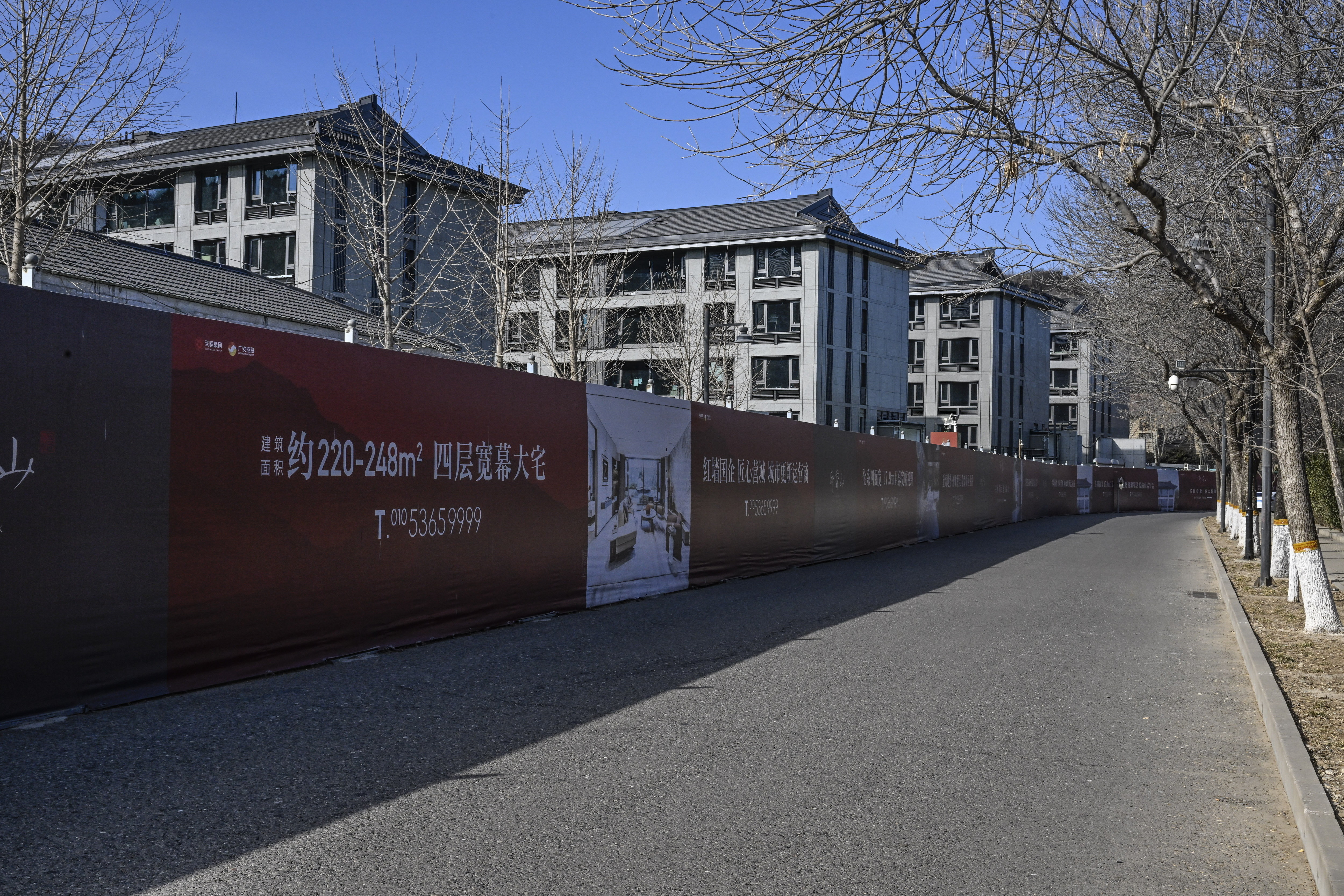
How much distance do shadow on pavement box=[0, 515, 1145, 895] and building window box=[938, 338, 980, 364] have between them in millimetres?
64823

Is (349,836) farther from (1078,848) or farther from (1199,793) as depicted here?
(1199,793)

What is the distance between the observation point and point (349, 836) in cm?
452

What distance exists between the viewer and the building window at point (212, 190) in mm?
40906

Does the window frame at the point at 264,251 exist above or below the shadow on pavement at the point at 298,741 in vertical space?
above

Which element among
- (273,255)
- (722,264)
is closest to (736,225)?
(722,264)

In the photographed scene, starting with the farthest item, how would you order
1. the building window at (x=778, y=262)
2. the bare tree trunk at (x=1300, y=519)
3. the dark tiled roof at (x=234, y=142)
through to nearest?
the building window at (x=778, y=262) → the dark tiled roof at (x=234, y=142) → the bare tree trunk at (x=1300, y=519)

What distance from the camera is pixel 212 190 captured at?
41281mm

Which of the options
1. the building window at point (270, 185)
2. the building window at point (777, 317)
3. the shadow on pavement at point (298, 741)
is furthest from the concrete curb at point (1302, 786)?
the building window at point (777, 317)

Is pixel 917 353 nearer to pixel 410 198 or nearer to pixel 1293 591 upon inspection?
pixel 410 198

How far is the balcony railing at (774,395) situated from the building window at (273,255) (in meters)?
24.6

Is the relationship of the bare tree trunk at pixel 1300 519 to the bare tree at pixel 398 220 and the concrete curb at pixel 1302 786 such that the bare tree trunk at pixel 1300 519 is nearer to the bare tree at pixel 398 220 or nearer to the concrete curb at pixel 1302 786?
the concrete curb at pixel 1302 786

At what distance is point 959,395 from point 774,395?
73.8ft

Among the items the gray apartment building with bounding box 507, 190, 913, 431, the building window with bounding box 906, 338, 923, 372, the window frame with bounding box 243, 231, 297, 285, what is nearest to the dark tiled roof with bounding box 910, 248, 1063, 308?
the window frame with bounding box 243, 231, 297, 285

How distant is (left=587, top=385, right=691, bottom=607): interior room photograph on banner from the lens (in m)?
12.8
